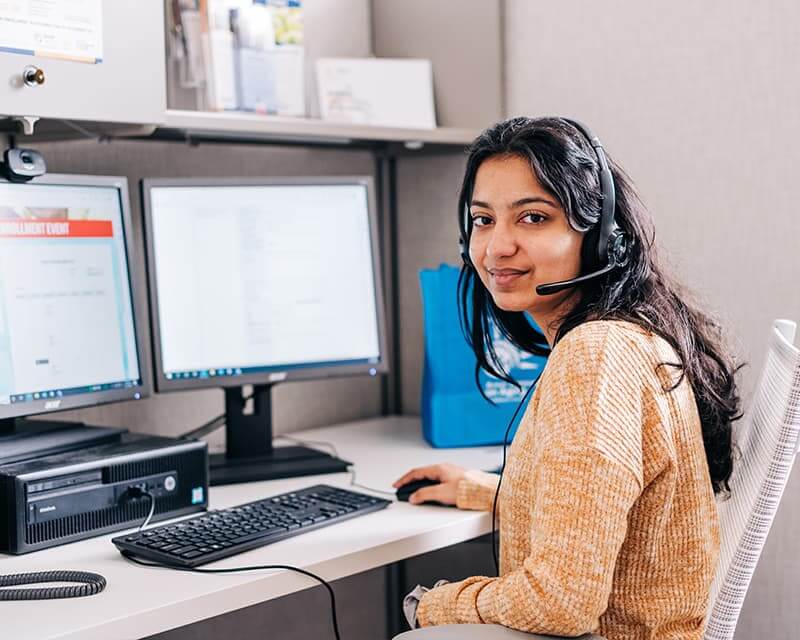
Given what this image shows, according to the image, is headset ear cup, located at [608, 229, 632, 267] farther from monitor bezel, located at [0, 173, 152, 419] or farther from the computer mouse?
monitor bezel, located at [0, 173, 152, 419]

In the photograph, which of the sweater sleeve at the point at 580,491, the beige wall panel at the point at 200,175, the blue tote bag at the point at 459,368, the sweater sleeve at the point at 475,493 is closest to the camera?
the sweater sleeve at the point at 580,491

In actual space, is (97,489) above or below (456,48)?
below

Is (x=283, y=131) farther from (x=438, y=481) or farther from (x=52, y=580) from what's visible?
(x=52, y=580)

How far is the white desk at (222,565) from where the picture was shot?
108 cm

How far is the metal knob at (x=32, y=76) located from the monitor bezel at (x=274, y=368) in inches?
12.1

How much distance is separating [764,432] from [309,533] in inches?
22.9

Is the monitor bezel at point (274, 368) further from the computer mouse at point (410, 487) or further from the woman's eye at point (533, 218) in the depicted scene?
the woman's eye at point (533, 218)

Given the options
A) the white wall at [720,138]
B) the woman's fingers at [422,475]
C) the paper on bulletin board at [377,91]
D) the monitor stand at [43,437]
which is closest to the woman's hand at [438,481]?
the woman's fingers at [422,475]

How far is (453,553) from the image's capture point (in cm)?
210

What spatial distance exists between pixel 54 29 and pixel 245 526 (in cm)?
70

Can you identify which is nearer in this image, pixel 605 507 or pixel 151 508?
pixel 605 507

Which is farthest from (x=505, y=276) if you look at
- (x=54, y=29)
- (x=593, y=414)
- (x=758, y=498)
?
(x=54, y=29)

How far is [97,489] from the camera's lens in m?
1.37

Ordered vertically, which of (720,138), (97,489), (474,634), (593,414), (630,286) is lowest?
(474,634)
